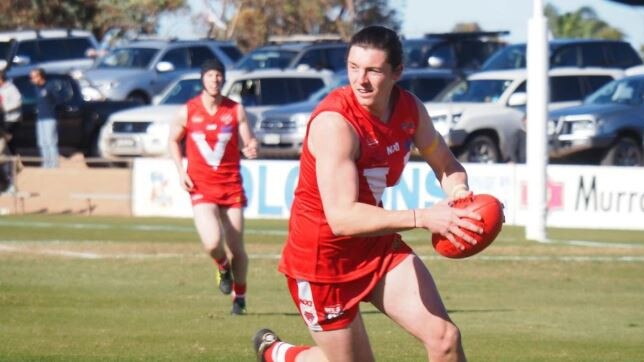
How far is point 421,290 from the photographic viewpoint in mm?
7102

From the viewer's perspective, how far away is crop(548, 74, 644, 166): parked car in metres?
25.1

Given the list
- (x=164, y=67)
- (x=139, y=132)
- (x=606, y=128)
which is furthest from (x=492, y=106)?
(x=164, y=67)

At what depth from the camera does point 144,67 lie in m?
38.7

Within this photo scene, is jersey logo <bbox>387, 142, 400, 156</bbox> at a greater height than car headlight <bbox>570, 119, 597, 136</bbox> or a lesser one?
greater

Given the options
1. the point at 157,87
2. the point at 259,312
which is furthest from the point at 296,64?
the point at 259,312

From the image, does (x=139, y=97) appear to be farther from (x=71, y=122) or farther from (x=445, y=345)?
(x=445, y=345)

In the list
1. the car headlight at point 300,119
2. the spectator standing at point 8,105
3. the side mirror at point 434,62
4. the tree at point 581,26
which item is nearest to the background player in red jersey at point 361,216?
the car headlight at point 300,119

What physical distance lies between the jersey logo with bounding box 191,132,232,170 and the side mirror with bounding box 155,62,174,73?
23859mm

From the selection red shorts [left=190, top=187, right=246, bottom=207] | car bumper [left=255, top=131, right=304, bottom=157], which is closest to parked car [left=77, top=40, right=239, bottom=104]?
car bumper [left=255, top=131, right=304, bottom=157]

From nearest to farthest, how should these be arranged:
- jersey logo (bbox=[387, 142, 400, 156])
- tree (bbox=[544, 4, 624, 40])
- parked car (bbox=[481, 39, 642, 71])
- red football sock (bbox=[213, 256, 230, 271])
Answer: jersey logo (bbox=[387, 142, 400, 156]) → red football sock (bbox=[213, 256, 230, 271]) → parked car (bbox=[481, 39, 642, 71]) → tree (bbox=[544, 4, 624, 40])

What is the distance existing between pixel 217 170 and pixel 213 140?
0.30 metres

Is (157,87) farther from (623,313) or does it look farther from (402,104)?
(402,104)

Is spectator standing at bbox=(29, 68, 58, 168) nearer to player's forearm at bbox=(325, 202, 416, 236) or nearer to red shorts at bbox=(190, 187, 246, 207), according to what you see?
red shorts at bbox=(190, 187, 246, 207)

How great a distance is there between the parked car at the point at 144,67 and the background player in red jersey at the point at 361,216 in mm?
29995
